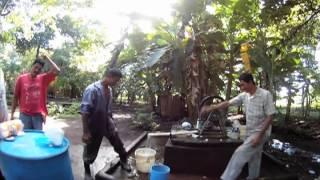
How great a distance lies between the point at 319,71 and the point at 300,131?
4581mm

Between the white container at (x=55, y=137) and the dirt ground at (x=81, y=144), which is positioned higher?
the white container at (x=55, y=137)

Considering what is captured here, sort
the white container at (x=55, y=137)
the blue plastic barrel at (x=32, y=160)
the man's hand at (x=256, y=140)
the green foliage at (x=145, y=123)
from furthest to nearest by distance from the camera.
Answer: the green foliage at (x=145, y=123)
the man's hand at (x=256, y=140)
the white container at (x=55, y=137)
the blue plastic barrel at (x=32, y=160)

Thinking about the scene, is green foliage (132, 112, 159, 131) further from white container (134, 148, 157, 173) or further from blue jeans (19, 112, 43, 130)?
blue jeans (19, 112, 43, 130)

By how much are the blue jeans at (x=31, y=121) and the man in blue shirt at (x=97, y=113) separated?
0.71 m

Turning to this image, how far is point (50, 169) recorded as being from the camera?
3969 millimetres

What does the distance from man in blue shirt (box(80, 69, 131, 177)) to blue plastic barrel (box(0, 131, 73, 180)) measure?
1.32 metres

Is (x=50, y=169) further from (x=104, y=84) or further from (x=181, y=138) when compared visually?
(x=181, y=138)

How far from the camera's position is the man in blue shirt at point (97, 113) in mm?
5486

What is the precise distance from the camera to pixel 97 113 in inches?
222

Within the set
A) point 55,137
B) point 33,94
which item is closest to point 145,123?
point 33,94

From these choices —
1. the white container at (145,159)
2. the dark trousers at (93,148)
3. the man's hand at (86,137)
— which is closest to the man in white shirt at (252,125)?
the white container at (145,159)

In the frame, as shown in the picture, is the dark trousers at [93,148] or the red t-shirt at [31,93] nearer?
the red t-shirt at [31,93]

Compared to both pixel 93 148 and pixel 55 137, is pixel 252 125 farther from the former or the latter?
pixel 55 137

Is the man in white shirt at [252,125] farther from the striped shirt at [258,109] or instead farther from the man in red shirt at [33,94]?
the man in red shirt at [33,94]
